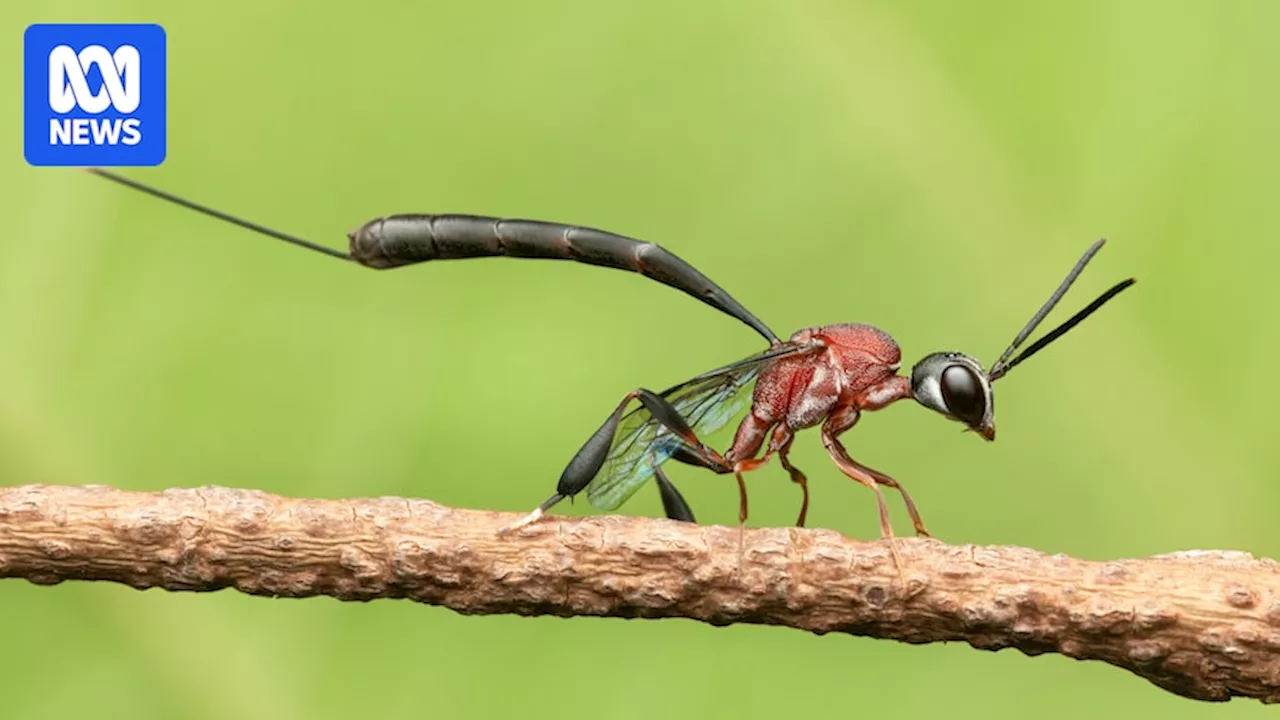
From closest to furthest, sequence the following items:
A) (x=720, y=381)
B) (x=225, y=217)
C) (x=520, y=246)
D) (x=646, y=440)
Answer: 1. (x=225, y=217)
2. (x=520, y=246)
3. (x=646, y=440)
4. (x=720, y=381)

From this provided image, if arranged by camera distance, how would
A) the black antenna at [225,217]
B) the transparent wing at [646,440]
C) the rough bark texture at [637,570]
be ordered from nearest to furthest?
the rough bark texture at [637,570], the black antenna at [225,217], the transparent wing at [646,440]

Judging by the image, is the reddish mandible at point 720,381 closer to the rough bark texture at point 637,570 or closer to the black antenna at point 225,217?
the black antenna at point 225,217

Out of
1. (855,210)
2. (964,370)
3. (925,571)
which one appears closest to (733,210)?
(855,210)

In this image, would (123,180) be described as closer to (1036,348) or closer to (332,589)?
(332,589)

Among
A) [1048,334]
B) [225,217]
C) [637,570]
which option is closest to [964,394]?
[1048,334]

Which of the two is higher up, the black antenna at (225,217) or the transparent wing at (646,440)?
the black antenna at (225,217)

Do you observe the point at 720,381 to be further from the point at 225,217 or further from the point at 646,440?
the point at 225,217

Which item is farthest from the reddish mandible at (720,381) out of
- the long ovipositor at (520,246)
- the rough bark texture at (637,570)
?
the rough bark texture at (637,570)

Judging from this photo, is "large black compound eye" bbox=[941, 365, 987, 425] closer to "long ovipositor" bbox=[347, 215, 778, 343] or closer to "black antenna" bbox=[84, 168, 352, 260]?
"long ovipositor" bbox=[347, 215, 778, 343]
